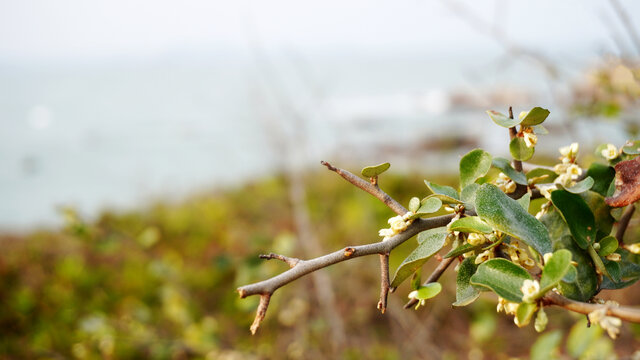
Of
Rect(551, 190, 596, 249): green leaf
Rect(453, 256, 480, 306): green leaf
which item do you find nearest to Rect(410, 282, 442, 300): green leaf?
Rect(453, 256, 480, 306): green leaf

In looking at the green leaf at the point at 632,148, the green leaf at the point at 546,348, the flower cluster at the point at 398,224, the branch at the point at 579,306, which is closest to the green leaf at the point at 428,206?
the flower cluster at the point at 398,224

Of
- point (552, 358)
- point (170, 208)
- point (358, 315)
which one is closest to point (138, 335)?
point (358, 315)

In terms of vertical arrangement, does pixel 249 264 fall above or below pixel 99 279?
above

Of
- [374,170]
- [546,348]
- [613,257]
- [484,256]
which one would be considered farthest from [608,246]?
[546,348]

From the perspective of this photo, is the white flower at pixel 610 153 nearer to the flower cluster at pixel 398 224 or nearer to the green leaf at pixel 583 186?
the green leaf at pixel 583 186

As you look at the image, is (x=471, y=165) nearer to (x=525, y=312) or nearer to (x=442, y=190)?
(x=442, y=190)

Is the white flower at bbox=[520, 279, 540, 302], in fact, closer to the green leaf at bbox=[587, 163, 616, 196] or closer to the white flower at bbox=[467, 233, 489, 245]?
the white flower at bbox=[467, 233, 489, 245]

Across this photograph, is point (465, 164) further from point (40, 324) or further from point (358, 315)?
point (40, 324)
